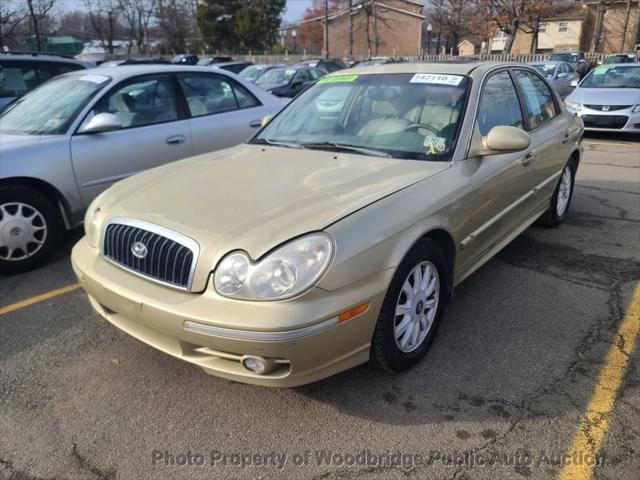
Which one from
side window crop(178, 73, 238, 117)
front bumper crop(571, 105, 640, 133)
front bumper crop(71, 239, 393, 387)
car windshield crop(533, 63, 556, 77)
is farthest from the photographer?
car windshield crop(533, 63, 556, 77)

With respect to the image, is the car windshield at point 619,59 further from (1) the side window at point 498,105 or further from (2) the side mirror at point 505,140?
(2) the side mirror at point 505,140

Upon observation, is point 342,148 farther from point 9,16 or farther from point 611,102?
point 9,16

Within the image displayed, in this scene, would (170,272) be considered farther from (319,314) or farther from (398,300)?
(398,300)

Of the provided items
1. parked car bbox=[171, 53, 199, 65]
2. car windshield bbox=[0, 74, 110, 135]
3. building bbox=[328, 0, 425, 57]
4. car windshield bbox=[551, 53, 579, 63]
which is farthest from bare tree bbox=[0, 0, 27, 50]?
building bbox=[328, 0, 425, 57]

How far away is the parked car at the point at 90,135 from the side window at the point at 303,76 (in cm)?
958

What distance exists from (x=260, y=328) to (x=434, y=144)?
168 centimetres

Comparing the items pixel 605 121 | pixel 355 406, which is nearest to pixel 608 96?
pixel 605 121

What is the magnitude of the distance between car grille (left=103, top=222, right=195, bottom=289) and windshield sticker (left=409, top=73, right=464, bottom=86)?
6.77 ft

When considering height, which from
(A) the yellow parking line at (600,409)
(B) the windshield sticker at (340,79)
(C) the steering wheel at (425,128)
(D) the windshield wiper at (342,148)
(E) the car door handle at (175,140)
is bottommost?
(A) the yellow parking line at (600,409)

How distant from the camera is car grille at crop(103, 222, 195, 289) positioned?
92.3 inches

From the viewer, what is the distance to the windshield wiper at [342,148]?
320 cm

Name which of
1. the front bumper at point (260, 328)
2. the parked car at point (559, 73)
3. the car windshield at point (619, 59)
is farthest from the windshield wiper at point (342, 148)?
the car windshield at point (619, 59)

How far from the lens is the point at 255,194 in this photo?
107 inches

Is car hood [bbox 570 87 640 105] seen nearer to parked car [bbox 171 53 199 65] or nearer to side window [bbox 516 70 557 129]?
side window [bbox 516 70 557 129]
